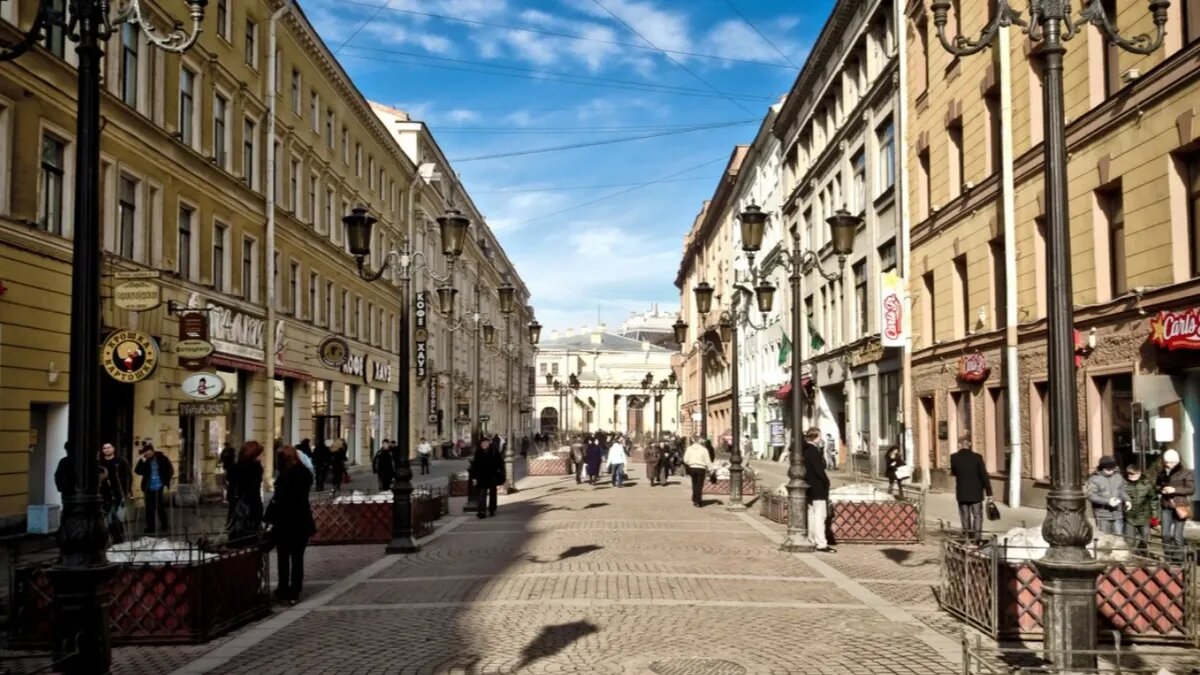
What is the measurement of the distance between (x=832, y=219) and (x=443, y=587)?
896cm

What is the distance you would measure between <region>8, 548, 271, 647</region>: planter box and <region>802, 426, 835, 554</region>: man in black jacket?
28.8 ft

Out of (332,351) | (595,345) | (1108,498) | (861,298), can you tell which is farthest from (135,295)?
(595,345)

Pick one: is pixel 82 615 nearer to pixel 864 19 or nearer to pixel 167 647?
pixel 167 647

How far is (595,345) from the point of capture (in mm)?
140750

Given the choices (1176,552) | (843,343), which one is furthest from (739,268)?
(1176,552)

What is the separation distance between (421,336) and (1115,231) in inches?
1275

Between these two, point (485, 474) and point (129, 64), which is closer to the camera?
point (485, 474)

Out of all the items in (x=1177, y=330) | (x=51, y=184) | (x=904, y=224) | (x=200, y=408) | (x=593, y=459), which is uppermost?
(x=904, y=224)

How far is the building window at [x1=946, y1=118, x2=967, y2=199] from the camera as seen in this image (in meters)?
27.3

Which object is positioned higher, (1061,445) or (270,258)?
(270,258)

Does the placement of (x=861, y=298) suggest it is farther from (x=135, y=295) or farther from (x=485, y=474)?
(x=135, y=295)

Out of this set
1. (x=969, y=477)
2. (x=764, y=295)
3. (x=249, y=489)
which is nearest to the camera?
(x=249, y=489)

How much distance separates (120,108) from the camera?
22.5 m

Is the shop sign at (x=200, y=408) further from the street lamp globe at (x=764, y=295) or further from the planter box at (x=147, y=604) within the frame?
the planter box at (x=147, y=604)
